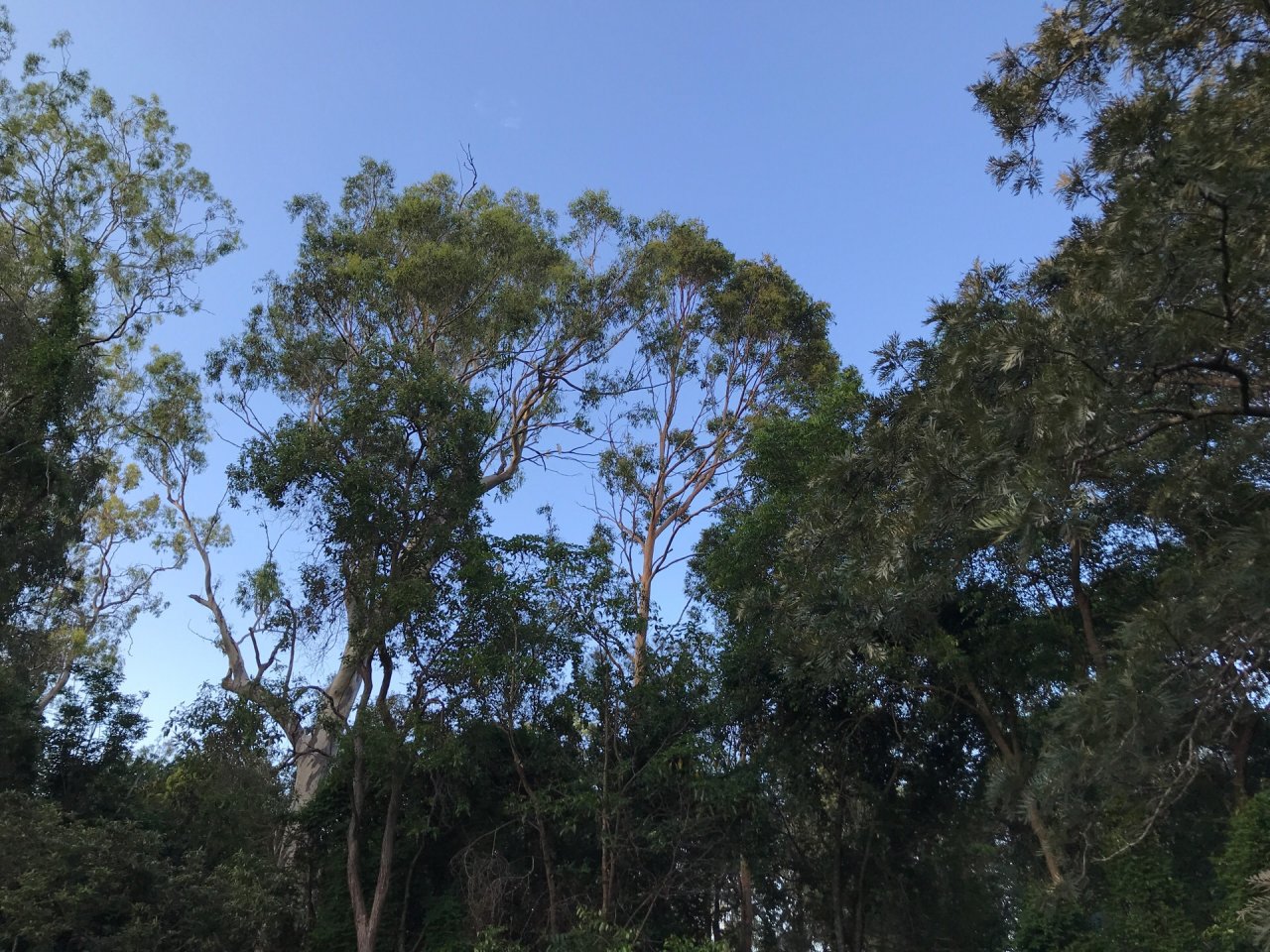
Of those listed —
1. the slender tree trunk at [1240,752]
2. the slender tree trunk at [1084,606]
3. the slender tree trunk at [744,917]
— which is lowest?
the slender tree trunk at [744,917]

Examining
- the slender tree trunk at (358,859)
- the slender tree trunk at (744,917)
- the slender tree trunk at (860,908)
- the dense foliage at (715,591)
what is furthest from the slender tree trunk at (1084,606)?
the slender tree trunk at (358,859)

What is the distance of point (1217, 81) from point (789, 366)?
1210 cm

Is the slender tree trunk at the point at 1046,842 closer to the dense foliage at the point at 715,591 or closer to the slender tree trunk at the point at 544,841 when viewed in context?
the dense foliage at the point at 715,591

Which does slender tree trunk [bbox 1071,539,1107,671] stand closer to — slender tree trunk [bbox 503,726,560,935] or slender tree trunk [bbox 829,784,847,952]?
slender tree trunk [bbox 829,784,847,952]

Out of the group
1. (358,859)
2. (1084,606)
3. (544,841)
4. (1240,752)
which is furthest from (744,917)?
(1084,606)

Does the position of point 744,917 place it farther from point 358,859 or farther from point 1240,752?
point 1240,752

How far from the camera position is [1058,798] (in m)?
4.67

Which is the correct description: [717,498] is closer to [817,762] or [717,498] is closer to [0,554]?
[817,762]

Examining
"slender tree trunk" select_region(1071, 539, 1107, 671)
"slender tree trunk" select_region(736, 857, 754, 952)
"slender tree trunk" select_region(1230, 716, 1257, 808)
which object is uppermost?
"slender tree trunk" select_region(1071, 539, 1107, 671)

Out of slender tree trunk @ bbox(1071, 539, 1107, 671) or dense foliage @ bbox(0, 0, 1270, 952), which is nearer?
dense foliage @ bbox(0, 0, 1270, 952)

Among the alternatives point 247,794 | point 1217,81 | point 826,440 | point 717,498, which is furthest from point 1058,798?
point 717,498

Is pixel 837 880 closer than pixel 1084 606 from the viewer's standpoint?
No

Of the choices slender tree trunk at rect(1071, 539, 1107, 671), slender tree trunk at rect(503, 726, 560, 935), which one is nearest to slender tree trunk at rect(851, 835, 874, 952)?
slender tree trunk at rect(503, 726, 560, 935)

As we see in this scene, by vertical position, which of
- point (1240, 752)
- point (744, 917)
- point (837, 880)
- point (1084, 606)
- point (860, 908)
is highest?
point (1084, 606)
